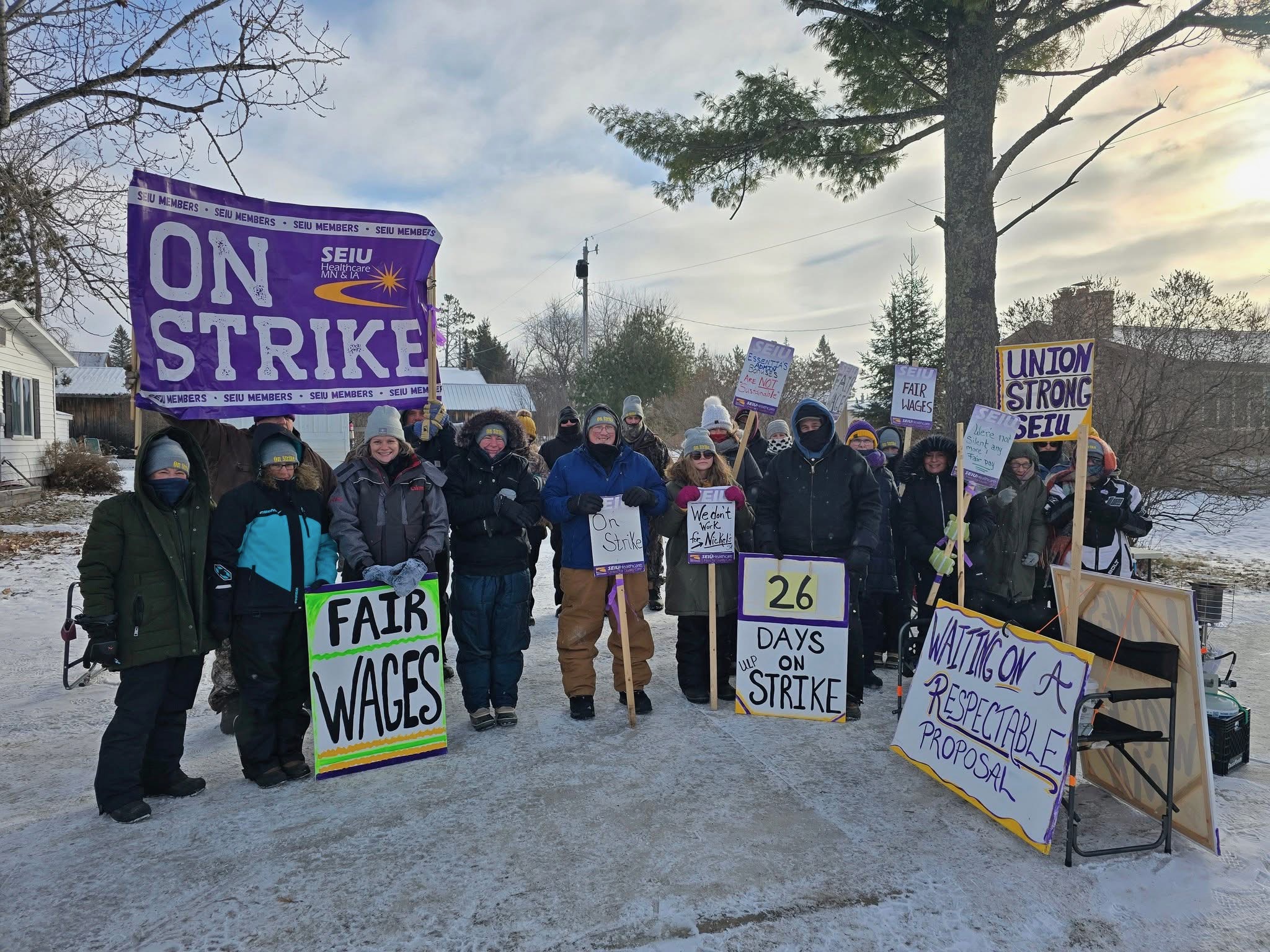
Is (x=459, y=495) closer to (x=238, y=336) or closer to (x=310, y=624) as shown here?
(x=310, y=624)

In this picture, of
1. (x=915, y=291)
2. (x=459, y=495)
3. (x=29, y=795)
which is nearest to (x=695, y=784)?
(x=459, y=495)

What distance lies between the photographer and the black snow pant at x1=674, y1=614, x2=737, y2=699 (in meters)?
5.31

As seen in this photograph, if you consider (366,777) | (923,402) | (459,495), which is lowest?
(366,777)

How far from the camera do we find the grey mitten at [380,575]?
4152mm

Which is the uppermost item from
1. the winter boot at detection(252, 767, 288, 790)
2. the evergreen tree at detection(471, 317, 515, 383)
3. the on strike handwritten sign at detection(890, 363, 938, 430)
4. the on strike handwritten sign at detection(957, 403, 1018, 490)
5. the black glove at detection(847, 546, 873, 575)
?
the evergreen tree at detection(471, 317, 515, 383)

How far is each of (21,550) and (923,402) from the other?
42.7ft

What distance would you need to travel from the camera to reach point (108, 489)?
20969mm

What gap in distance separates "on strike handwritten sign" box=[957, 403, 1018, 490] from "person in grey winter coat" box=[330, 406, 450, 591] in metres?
3.46

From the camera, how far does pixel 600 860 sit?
3205 mm

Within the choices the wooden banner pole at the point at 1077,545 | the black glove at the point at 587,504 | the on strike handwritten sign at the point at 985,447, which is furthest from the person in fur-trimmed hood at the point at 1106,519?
the black glove at the point at 587,504

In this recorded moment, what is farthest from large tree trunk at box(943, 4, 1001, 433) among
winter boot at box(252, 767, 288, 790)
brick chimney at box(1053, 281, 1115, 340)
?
winter boot at box(252, 767, 288, 790)

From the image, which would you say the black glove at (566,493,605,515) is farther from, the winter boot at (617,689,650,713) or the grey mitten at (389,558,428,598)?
the winter boot at (617,689,650,713)

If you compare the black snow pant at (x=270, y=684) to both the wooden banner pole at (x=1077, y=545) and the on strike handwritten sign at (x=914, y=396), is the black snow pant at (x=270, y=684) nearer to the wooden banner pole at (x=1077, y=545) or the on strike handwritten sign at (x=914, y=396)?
the wooden banner pole at (x=1077, y=545)

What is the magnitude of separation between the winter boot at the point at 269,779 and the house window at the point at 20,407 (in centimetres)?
2072
